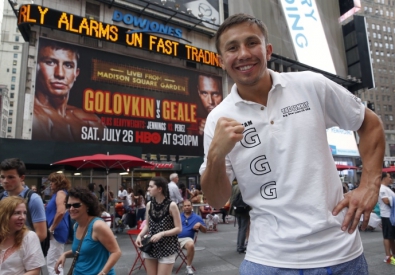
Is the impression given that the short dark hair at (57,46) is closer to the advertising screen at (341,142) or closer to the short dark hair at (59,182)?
the short dark hair at (59,182)

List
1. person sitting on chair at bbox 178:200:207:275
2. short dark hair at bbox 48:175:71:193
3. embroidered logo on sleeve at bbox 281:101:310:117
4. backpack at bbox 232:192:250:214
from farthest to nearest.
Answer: backpack at bbox 232:192:250:214 < person sitting on chair at bbox 178:200:207:275 < short dark hair at bbox 48:175:71:193 < embroidered logo on sleeve at bbox 281:101:310:117

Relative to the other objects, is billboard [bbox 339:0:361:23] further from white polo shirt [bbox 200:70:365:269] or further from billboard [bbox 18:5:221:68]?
white polo shirt [bbox 200:70:365:269]

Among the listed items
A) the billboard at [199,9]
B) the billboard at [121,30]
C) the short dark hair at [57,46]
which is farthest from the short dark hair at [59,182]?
the billboard at [199,9]

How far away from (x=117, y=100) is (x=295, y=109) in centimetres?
2212

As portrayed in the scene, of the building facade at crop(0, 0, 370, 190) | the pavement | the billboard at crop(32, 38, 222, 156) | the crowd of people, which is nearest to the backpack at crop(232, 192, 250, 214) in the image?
the pavement

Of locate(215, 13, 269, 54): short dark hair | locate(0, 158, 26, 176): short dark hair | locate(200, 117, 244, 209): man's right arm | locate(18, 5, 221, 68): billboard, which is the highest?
locate(18, 5, 221, 68): billboard

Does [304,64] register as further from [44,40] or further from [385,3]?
[385,3]

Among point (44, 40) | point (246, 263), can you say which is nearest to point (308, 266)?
point (246, 263)

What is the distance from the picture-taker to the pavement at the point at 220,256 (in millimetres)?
6086

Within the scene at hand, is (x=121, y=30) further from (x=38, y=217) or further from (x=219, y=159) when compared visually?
(x=219, y=159)

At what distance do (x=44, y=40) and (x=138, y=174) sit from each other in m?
11.8

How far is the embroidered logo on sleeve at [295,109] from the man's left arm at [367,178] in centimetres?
31

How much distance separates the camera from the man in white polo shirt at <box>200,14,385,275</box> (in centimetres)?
129

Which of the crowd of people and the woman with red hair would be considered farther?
the woman with red hair
